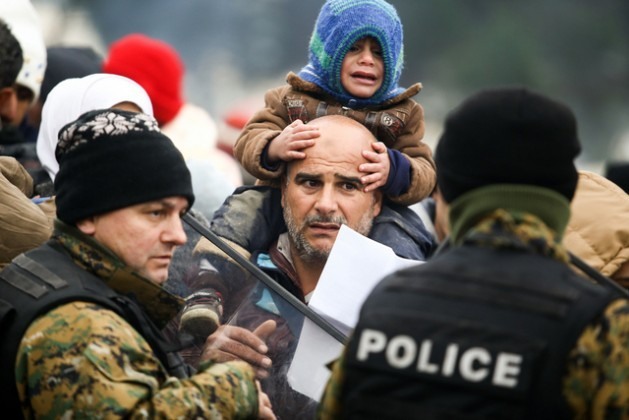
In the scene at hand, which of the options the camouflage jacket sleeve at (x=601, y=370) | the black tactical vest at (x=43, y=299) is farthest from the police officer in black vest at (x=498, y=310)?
the black tactical vest at (x=43, y=299)

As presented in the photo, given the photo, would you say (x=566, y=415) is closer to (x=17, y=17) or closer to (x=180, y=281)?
(x=180, y=281)

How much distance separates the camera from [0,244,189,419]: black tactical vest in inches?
163

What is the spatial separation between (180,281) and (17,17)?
247 cm

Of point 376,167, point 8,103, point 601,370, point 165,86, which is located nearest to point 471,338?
point 601,370

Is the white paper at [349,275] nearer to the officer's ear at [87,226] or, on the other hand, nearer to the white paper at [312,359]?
the white paper at [312,359]

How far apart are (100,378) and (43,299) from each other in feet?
1.08

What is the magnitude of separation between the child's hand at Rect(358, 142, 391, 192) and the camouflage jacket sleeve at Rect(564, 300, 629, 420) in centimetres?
219

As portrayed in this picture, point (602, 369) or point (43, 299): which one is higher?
point (602, 369)

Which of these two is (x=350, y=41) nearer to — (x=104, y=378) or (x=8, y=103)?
(x=8, y=103)

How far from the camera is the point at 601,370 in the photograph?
11.2ft

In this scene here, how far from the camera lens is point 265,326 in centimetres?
505

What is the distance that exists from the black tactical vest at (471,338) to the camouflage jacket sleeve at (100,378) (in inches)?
23.5

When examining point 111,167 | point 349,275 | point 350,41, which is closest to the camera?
point 111,167

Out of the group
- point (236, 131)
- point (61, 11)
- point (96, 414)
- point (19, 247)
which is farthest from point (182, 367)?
point (61, 11)
